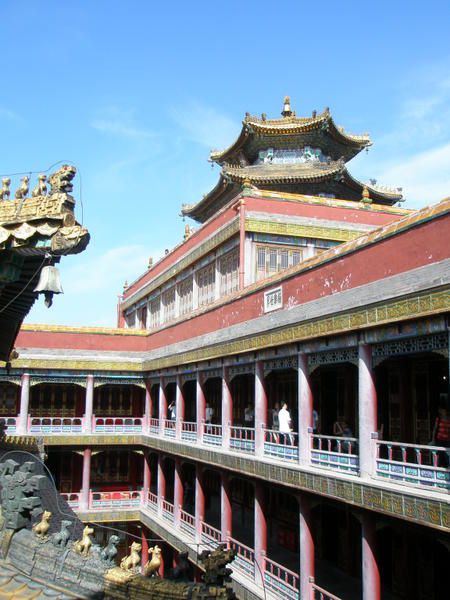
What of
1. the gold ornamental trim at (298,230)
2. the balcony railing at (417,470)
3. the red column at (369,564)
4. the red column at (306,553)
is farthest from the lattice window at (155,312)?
the balcony railing at (417,470)

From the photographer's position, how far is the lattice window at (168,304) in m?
31.0

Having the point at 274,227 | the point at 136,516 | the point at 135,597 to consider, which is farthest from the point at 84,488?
the point at 135,597

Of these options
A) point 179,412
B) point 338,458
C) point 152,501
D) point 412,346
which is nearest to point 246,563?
point 338,458

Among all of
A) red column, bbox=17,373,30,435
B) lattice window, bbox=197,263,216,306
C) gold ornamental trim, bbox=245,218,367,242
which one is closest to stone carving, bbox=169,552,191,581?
gold ornamental trim, bbox=245,218,367,242

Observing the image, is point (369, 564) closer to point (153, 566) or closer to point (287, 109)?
point (153, 566)

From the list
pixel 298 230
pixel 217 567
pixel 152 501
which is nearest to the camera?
pixel 217 567

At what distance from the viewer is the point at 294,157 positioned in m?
31.7

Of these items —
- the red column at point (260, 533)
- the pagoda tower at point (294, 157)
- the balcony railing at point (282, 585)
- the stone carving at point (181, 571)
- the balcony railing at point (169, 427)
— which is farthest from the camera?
the pagoda tower at point (294, 157)

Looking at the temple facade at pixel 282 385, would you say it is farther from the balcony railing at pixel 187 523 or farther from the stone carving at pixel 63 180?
the stone carving at pixel 63 180

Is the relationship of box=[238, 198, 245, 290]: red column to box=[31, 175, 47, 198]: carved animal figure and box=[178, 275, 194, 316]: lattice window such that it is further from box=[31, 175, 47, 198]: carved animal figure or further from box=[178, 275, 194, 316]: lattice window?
box=[31, 175, 47, 198]: carved animal figure

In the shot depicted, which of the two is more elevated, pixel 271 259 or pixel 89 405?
pixel 271 259

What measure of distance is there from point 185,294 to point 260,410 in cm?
1366

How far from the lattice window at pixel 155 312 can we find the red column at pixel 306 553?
20515 millimetres

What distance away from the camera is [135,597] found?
202 inches
